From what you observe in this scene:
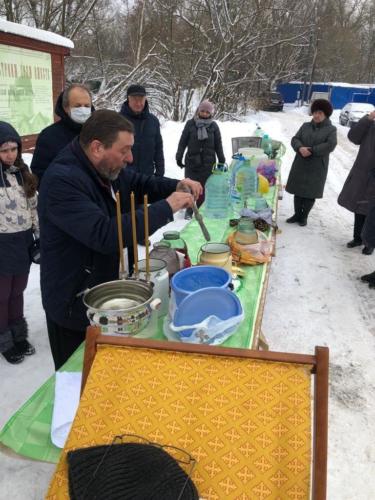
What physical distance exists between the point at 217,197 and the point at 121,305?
7.50ft

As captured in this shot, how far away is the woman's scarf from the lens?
17.7 ft

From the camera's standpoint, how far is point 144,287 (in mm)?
1548

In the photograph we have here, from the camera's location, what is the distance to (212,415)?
1044 millimetres

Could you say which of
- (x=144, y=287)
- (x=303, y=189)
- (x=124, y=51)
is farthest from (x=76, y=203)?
(x=124, y=51)

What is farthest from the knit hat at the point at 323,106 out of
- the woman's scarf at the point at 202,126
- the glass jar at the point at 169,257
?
the glass jar at the point at 169,257

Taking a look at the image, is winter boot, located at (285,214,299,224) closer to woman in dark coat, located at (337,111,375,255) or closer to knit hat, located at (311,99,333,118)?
woman in dark coat, located at (337,111,375,255)

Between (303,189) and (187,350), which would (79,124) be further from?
(303,189)

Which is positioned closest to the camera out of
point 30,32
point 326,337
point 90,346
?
point 90,346

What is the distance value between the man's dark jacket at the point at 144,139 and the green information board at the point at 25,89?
1.45 m

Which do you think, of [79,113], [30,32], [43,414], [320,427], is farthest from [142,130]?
[320,427]

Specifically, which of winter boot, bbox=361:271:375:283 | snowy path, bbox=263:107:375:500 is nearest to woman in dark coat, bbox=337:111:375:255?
snowy path, bbox=263:107:375:500

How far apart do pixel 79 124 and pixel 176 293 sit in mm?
1817

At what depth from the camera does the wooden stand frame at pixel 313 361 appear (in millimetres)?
961

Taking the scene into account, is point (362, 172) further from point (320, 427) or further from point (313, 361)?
point (320, 427)
